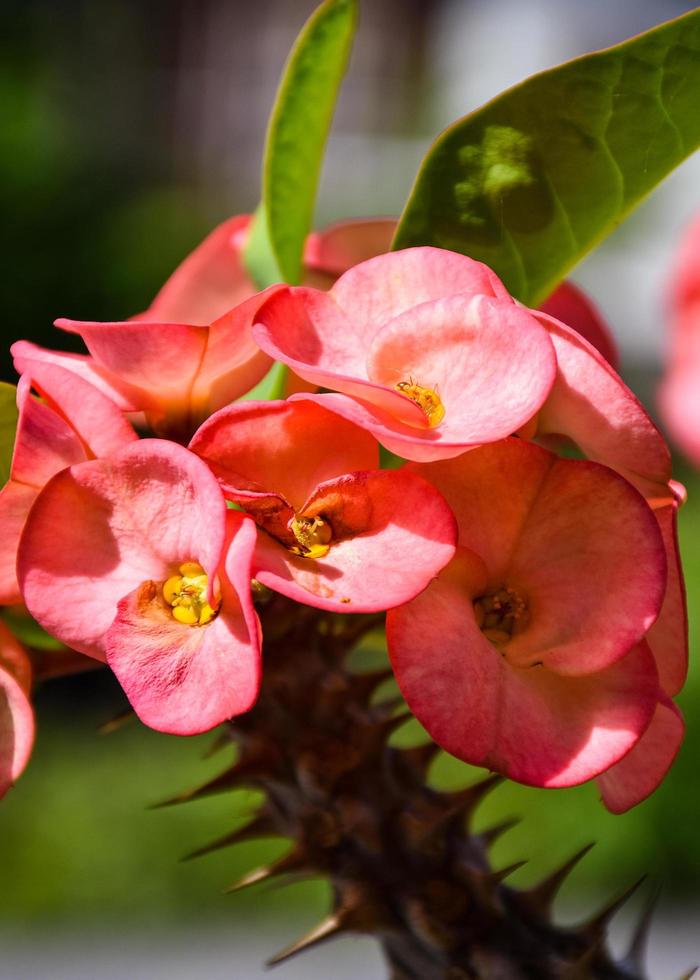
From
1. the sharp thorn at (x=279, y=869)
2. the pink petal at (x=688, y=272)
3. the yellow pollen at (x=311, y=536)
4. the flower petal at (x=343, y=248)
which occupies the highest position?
the flower petal at (x=343, y=248)

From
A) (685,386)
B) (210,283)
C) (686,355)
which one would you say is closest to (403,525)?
(210,283)

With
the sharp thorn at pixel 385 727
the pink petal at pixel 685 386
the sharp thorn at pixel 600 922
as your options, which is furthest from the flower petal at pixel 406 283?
the pink petal at pixel 685 386

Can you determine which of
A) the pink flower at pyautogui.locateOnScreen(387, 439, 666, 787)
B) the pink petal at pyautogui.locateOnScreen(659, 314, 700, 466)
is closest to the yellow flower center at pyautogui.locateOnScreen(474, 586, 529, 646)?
the pink flower at pyautogui.locateOnScreen(387, 439, 666, 787)

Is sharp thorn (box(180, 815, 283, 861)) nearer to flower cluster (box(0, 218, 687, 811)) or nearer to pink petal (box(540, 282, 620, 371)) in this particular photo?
flower cluster (box(0, 218, 687, 811))

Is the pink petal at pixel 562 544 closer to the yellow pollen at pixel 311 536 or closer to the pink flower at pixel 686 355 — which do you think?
the yellow pollen at pixel 311 536

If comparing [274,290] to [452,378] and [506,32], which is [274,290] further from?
[506,32]

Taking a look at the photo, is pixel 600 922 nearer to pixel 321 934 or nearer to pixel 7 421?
pixel 321 934

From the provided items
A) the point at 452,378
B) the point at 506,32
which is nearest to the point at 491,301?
the point at 452,378
